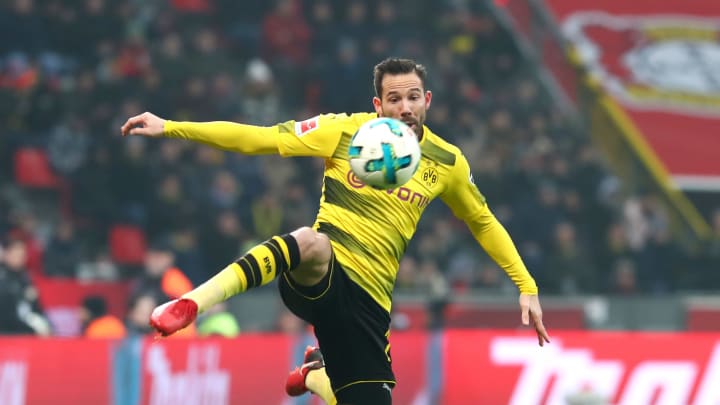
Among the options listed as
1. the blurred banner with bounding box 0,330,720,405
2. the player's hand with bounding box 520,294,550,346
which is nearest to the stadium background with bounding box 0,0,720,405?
the blurred banner with bounding box 0,330,720,405

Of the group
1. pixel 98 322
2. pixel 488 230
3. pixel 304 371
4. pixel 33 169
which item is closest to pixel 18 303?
pixel 98 322

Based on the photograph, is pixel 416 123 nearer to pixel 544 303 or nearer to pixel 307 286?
pixel 307 286

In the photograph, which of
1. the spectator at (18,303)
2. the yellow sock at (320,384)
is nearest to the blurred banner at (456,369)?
the spectator at (18,303)

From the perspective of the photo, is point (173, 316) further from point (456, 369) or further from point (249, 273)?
point (456, 369)

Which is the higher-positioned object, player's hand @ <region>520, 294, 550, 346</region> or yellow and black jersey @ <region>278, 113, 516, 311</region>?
yellow and black jersey @ <region>278, 113, 516, 311</region>

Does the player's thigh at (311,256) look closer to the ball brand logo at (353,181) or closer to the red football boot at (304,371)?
the ball brand logo at (353,181)

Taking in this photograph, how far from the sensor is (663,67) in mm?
20188

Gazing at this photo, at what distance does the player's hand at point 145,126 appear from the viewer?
6.62 m

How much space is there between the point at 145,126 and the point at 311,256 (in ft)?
3.15

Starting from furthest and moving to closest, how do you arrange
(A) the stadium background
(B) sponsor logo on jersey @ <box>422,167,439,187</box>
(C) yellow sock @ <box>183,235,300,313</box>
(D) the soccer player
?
(A) the stadium background, (B) sponsor logo on jersey @ <box>422,167,439,187</box>, (D) the soccer player, (C) yellow sock @ <box>183,235,300,313</box>

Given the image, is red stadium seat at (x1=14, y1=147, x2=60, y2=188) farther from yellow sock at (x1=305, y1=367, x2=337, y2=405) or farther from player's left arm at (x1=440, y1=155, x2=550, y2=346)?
player's left arm at (x1=440, y1=155, x2=550, y2=346)

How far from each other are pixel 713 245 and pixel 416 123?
502 inches

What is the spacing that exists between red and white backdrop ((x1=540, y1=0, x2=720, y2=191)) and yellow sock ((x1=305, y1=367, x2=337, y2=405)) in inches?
490

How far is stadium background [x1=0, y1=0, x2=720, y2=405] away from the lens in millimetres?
12070
